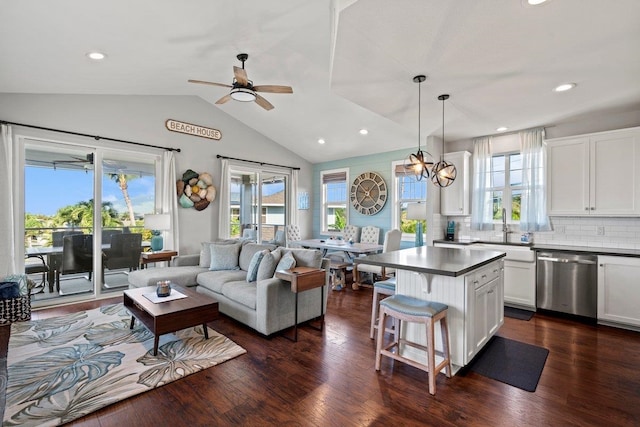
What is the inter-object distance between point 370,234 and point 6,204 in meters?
5.98

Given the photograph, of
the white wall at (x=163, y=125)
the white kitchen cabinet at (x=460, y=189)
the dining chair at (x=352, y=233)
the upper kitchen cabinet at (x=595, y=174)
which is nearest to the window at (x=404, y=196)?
the dining chair at (x=352, y=233)

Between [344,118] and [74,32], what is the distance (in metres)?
3.96

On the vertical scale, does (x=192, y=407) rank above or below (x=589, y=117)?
below

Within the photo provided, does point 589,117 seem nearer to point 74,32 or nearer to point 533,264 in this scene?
point 533,264

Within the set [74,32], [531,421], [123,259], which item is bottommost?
[531,421]

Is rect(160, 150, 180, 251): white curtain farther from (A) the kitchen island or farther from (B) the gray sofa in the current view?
(A) the kitchen island

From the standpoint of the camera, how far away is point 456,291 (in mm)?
2561

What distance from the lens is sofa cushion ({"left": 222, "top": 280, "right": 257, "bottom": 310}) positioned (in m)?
3.46

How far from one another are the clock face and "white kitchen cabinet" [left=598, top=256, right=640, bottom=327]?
384 cm

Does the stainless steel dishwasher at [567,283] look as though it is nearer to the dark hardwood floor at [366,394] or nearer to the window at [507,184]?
the dark hardwood floor at [366,394]

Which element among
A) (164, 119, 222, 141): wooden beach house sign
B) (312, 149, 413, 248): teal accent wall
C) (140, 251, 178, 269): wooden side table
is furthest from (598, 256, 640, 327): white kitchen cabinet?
(164, 119, 222, 141): wooden beach house sign

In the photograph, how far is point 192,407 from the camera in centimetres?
217

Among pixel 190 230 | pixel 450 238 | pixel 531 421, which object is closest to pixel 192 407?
pixel 531 421

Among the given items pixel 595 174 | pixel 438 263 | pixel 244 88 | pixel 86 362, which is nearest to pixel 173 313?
pixel 86 362
